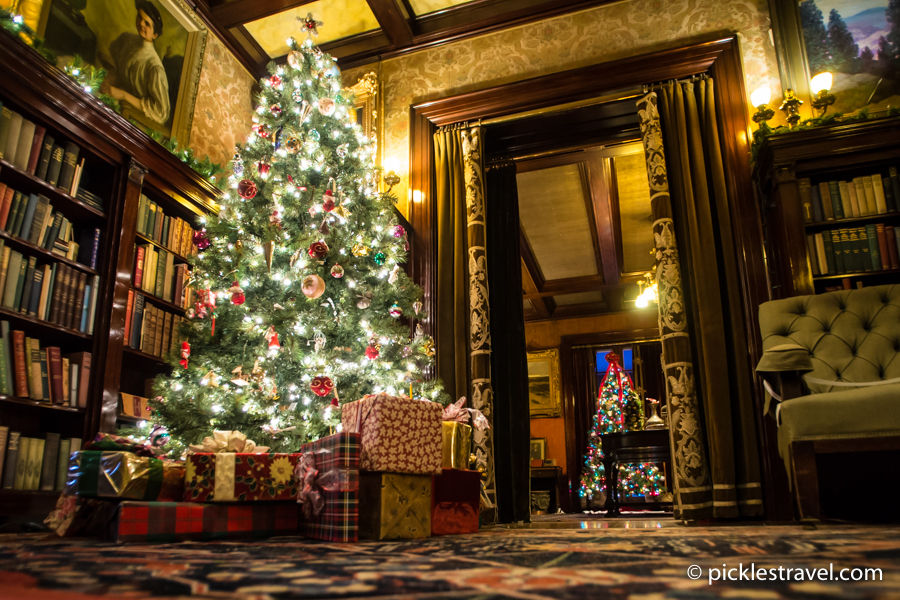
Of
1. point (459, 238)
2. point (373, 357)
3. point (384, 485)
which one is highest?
point (459, 238)

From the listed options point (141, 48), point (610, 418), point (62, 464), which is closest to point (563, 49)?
point (141, 48)

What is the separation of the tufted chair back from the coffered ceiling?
2784 mm

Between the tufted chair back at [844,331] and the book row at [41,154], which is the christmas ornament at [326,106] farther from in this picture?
the tufted chair back at [844,331]

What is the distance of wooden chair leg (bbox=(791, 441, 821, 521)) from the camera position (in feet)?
6.20

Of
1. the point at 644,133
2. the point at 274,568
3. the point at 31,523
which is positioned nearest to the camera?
the point at 274,568

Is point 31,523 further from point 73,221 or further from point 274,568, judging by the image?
point 274,568

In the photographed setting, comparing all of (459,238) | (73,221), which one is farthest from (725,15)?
(73,221)

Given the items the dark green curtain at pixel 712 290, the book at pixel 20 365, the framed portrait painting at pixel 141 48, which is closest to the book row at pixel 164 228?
the framed portrait painting at pixel 141 48

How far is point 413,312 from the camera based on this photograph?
11.1 feet

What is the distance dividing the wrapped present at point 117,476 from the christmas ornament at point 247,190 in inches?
61.2

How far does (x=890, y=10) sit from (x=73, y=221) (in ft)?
16.0

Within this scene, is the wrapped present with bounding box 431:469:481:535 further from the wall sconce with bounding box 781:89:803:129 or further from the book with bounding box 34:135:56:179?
the wall sconce with bounding box 781:89:803:129

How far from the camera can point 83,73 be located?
9.76 ft

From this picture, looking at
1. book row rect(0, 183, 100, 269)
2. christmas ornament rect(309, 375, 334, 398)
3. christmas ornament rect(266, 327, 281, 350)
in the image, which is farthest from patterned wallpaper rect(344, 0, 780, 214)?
book row rect(0, 183, 100, 269)
